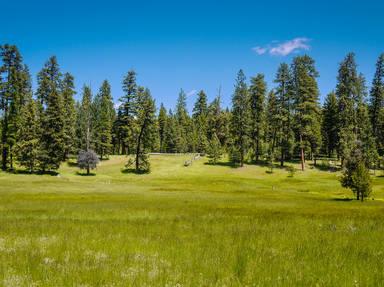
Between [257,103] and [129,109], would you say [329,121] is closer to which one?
[257,103]

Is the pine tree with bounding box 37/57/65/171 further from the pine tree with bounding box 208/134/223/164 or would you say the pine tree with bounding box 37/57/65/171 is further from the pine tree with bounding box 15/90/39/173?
the pine tree with bounding box 208/134/223/164

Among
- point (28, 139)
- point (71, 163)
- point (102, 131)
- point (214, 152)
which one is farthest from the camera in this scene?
point (102, 131)

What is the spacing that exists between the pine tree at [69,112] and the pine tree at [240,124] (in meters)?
40.3

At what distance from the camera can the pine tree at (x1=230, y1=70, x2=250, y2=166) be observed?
7756 centimetres

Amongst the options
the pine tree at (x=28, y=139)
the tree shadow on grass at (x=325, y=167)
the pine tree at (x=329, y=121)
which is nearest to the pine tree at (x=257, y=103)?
the tree shadow on grass at (x=325, y=167)

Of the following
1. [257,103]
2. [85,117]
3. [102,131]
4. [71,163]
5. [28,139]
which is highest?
[257,103]

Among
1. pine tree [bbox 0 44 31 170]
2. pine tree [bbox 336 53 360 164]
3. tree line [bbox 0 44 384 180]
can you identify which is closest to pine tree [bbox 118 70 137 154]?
tree line [bbox 0 44 384 180]

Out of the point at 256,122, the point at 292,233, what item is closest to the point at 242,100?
the point at 256,122

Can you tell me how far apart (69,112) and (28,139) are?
19.9 m

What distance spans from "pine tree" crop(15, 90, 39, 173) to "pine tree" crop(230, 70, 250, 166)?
45.1 metres

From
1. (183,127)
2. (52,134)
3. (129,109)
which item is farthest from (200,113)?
(52,134)

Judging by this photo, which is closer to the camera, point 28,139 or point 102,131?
point 28,139

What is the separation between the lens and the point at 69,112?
263ft

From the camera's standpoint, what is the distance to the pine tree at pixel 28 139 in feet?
197
